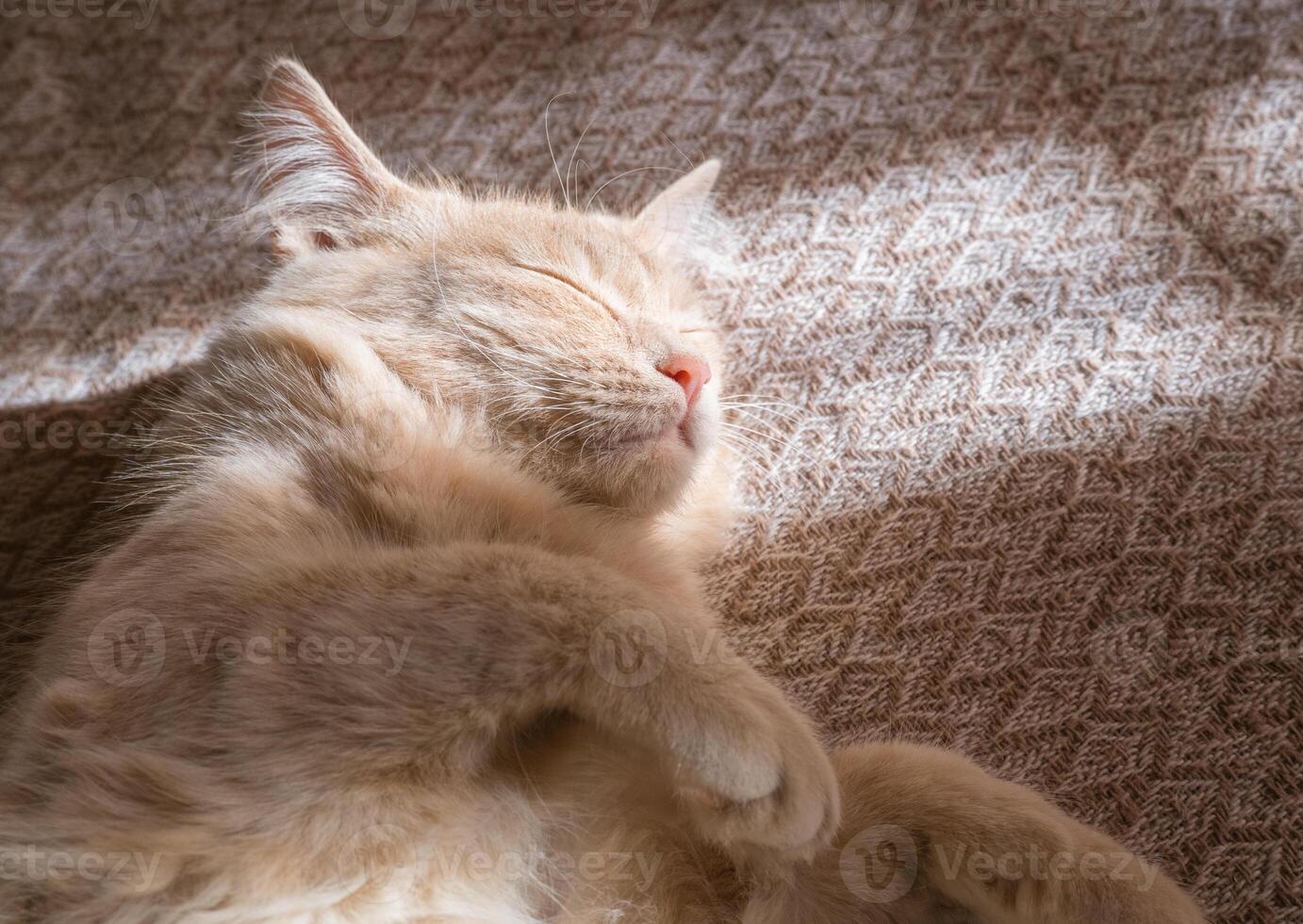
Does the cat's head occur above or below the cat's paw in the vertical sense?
above

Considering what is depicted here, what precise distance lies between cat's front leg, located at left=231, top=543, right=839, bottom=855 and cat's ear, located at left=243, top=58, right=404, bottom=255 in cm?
82

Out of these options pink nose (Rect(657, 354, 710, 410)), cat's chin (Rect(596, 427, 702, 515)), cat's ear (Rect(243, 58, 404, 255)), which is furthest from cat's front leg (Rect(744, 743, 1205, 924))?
cat's ear (Rect(243, 58, 404, 255))

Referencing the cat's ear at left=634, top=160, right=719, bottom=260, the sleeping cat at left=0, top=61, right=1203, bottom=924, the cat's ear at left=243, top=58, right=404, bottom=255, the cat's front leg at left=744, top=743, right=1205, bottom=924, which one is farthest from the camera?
the cat's ear at left=634, top=160, right=719, bottom=260

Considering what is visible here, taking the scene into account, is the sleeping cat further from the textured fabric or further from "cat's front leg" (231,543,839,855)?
the textured fabric

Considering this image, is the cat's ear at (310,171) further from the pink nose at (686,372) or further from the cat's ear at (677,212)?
the pink nose at (686,372)

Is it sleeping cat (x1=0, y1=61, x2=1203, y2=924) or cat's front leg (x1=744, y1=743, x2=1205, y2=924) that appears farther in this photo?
cat's front leg (x1=744, y1=743, x2=1205, y2=924)

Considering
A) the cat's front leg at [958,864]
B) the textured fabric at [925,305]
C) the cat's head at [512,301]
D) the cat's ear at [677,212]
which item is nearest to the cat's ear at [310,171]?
the cat's head at [512,301]

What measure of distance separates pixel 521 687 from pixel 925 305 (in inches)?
50.8

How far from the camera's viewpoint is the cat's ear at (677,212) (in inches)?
77.7

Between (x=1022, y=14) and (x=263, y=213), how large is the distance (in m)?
1.78

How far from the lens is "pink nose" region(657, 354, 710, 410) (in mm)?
1616

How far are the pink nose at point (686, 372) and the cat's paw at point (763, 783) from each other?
0.57 metres

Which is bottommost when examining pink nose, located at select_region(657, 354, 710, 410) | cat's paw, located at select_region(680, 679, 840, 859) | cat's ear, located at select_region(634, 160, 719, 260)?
cat's paw, located at select_region(680, 679, 840, 859)

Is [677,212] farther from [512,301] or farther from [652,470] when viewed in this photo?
[652,470]
